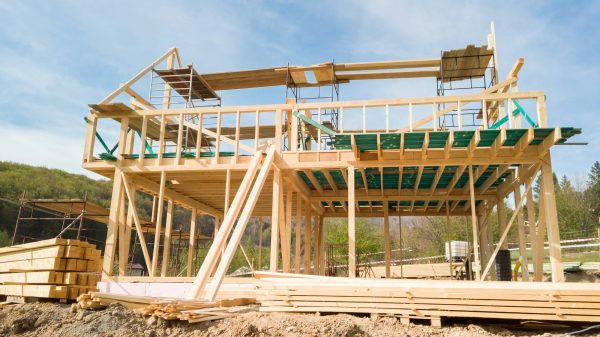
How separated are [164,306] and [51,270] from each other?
3.72 meters

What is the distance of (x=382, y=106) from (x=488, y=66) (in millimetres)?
10459

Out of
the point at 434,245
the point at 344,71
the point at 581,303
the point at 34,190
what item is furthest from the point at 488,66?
the point at 34,190

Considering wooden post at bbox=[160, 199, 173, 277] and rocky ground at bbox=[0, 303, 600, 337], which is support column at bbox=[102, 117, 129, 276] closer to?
wooden post at bbox=[160, 199, 173, 277]

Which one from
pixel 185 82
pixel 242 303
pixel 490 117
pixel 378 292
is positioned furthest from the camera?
pixel 185 82

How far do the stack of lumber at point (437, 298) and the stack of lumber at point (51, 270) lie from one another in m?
4.11

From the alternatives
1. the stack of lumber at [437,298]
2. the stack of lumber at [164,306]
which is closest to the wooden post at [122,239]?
the stack of lumber at [164,306]

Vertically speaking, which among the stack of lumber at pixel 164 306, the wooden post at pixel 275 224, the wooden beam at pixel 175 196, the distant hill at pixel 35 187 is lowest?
the stack of lumber at pixel 164 306

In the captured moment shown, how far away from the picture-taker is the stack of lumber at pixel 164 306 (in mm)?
6914

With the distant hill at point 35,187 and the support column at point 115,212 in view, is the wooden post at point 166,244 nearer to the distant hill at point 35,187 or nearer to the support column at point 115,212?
the support column at point 115,212

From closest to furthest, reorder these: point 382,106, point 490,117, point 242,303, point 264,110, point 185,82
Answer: point 242,303 < point 382,106 < point 264,110 < point 490,117 < point 185,82

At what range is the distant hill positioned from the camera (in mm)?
34344

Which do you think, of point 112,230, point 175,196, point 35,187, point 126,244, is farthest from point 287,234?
point 35,187

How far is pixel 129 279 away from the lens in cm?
1245

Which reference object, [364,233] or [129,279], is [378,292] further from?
[364,233]
